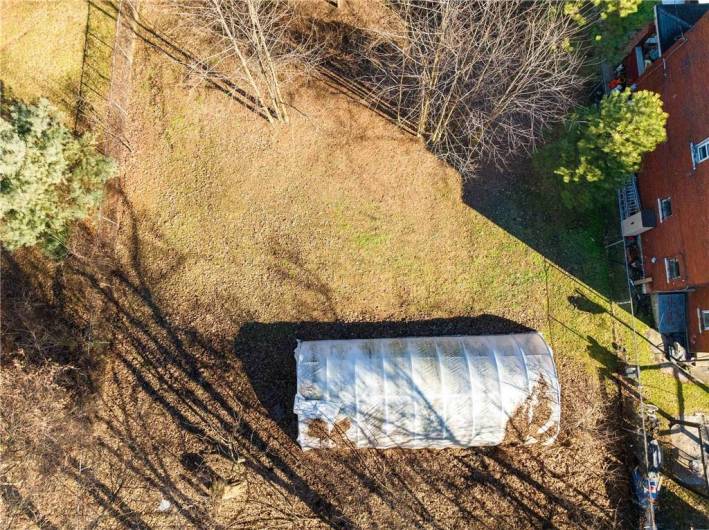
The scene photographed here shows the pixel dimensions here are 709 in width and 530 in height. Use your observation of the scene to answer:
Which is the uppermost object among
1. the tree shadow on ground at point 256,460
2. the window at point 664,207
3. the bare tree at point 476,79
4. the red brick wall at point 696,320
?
the bare tree at point 476,79

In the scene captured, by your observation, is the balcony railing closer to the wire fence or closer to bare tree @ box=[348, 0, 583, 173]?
bare tree @ box=[348, 0, 583, 173]

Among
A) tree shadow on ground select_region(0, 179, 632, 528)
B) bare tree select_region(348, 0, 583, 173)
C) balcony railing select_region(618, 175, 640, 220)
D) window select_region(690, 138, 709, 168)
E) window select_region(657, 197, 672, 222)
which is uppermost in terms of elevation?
bare tree select_region(348, 0, 583, 173)

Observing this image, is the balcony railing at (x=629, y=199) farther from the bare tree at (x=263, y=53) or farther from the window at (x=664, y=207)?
the bare tree at (x=263, y=53)

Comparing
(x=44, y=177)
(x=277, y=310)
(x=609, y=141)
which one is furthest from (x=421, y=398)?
(x=44, y=177)

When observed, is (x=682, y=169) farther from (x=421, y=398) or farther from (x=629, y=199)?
(x=421, y=398)

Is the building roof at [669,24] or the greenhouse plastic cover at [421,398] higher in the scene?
the building roof at [669,24]

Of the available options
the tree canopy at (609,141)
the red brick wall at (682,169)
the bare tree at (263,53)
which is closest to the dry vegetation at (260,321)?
the bare tree at (263,53)

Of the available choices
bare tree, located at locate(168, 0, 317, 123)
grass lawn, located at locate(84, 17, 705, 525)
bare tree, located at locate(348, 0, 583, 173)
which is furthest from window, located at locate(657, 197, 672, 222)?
bare tree, located at locate(168, 0, 317, 123)

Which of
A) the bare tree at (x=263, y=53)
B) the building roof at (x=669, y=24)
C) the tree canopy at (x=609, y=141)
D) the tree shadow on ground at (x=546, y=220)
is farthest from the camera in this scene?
the tree shadow on ground at (x=546, y=220)
